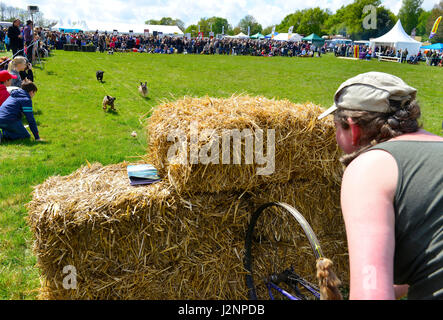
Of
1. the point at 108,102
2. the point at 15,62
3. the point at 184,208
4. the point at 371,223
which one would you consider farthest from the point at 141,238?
the point at 15,62

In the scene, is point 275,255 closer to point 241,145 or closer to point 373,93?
point 241,145

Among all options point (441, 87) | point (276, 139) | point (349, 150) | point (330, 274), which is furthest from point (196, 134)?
point (441, 87)

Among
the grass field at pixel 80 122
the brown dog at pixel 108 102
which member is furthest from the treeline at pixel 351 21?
the brown dog at pixel 108 102

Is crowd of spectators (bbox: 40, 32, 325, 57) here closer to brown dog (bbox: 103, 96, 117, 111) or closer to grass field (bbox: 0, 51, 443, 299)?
grass field (bbox: 0, 51, 443, 299)

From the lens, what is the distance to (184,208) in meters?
2.91

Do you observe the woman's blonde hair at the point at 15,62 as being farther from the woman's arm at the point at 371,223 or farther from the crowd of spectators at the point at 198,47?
the crowd of spectators at the point at 198,47

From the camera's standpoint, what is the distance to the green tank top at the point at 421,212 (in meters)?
1.26

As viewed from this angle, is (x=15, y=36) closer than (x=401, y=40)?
Yes

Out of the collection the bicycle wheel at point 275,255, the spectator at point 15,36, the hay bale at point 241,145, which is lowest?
the bicycle wheel at point 275,255

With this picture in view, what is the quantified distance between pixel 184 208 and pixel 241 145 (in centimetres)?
76

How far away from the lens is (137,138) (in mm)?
7578

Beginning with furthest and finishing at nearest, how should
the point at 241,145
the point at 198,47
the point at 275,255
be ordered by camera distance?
1. the point at 198,47
2. the point at 275,255
3. the point at 241,145

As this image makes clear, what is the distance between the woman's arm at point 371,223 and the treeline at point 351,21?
57.7m

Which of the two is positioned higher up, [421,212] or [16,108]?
[421,212]
